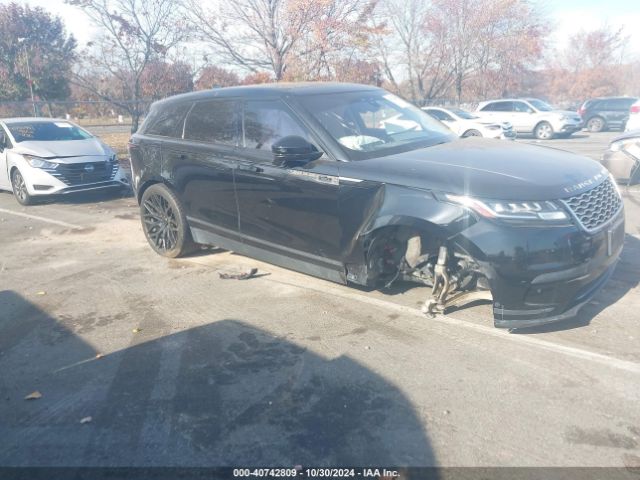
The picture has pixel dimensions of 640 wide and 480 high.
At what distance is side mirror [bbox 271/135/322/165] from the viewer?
4047 mm

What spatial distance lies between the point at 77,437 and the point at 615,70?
164 feet

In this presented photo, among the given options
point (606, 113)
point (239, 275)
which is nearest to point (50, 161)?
point (239, 275)

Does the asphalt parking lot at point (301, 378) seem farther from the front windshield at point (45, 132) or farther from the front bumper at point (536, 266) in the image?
the front windshield at point (45, 132)

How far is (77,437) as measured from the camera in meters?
2.86

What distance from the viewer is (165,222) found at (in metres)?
5.85

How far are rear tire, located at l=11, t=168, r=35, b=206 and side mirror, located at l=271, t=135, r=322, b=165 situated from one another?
6.94 metres

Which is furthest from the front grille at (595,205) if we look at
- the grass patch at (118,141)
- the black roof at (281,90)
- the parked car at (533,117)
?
the parked car at (533,117)

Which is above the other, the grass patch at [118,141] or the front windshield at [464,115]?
the front windshield at [464,115]

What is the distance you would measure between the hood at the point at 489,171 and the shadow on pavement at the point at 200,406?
138 centimetres

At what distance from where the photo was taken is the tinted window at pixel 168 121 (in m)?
5.50

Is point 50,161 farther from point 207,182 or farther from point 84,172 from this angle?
point 207,182

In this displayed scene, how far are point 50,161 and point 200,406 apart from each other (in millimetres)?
7501

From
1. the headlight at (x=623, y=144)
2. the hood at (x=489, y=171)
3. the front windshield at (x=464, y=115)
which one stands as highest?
the front windshield at (x=464, y=115)

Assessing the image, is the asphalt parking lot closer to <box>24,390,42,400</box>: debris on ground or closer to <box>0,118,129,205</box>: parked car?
<box>24,390,42,400</box>: debris on ground
